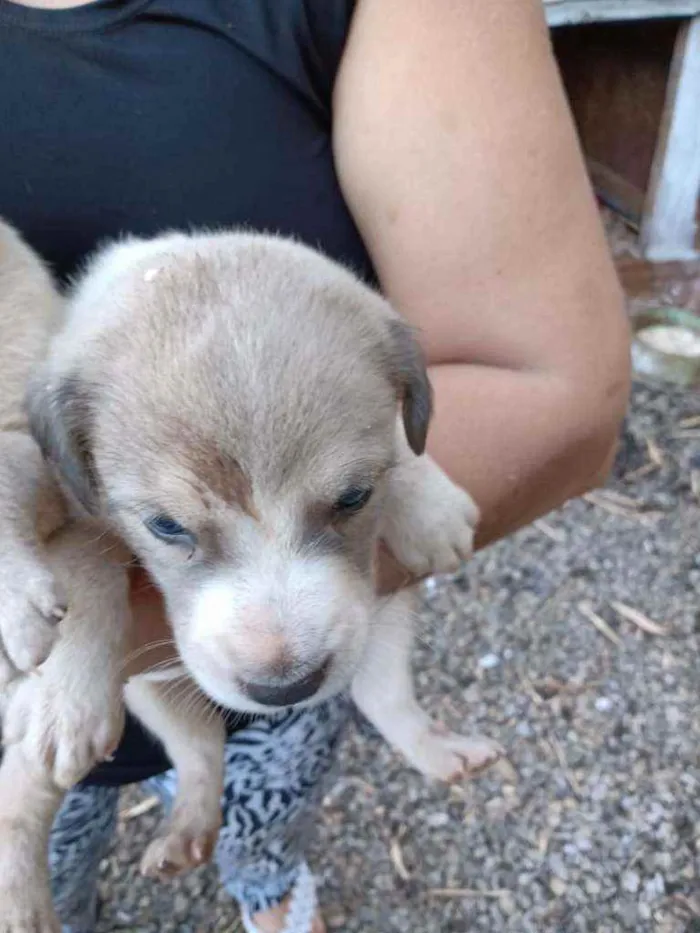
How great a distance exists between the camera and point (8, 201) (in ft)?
5.26

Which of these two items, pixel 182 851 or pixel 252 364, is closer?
pixel 252 364

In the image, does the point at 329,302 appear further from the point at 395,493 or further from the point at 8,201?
the point at 8,201

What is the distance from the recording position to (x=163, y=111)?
155cm

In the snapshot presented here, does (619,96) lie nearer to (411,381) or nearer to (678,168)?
(678,168)

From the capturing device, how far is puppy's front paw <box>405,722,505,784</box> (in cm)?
223

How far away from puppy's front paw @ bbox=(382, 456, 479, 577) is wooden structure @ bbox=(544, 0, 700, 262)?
10.7 ft

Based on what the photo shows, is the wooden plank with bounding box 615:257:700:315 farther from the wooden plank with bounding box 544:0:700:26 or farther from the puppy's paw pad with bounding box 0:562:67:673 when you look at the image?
the puppy's paw pad with bounding box 0:562:67:673

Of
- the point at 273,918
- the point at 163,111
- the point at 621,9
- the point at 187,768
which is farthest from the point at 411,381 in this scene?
the point at 621,9

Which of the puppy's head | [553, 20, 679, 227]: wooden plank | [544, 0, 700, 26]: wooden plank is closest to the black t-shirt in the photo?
the puppy's head

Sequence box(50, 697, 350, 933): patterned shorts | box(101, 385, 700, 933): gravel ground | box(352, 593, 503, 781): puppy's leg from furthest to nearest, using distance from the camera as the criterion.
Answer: box(101, 385, 700, 933): gravel ground → box(352, 593, 503, 781): puppy's leg → box(50, 697, 350, 933): patterned shorts

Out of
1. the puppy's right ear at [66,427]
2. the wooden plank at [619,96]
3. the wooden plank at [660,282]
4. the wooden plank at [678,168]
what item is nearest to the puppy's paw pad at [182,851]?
the puppy's right ear at [66,427]

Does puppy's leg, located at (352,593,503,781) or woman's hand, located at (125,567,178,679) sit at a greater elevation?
woman's hand, located at (125,567,178,679)

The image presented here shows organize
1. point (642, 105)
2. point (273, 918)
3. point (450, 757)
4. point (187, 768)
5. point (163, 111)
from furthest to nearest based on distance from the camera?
point (642, 105)
point (273, 918)
point (450, 757)
point (187, 768)
point (163, 111)

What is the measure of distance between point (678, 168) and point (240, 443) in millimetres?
4176
